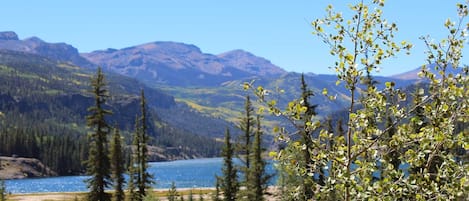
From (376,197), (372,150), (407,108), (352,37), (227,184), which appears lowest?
(227,184)

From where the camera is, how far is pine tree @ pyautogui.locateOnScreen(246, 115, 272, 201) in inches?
1868

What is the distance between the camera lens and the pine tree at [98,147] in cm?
4506

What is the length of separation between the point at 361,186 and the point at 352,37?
2394 mm

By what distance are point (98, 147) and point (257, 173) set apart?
13537mm

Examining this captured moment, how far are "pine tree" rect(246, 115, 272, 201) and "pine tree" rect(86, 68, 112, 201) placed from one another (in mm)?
12061

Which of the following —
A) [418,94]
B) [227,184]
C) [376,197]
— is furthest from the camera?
[227,184]

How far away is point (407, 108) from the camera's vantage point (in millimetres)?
8617

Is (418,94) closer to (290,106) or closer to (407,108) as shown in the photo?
(407,108)

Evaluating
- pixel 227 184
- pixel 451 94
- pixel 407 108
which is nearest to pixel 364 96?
pixel 407 108

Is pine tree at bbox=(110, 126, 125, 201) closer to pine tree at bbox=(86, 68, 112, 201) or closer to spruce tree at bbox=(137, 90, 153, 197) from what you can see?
spruce tree at bbox=(137, 90, 153, 197)

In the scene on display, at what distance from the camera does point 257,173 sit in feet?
157

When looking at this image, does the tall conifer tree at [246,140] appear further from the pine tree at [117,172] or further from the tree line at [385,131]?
the tree line at [385,131]

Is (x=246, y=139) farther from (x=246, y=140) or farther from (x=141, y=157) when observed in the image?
(x=141, y=157)

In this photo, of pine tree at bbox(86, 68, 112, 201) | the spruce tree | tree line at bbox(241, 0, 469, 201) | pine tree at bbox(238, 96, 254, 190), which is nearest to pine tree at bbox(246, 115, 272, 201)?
pine tree at bbox(238, 96, 254, 190)
